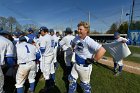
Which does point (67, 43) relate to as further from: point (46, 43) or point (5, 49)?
point (5, 49)

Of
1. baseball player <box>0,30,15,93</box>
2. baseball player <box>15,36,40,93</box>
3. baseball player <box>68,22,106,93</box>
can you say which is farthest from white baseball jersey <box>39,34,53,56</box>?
baseball player <box>0,30,15,93</box>

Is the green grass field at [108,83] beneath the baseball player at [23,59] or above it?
beneath

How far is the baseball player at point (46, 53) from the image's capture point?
6.87 m

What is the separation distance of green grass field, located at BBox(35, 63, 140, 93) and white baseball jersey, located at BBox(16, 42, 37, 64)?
1.67 metres

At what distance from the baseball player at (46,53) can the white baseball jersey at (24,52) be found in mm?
1408

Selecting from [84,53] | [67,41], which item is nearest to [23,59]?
[84,53]

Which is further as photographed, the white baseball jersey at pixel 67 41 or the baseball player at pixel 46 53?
the white baseball jersey at pixel 67 41

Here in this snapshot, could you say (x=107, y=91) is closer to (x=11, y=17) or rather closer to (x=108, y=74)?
(x=108, y=74)

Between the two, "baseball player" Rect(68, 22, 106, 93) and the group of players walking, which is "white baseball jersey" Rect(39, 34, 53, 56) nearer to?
the group of players walking

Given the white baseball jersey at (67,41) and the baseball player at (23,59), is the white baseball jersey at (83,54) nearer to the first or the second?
the baseball player at (23,59)

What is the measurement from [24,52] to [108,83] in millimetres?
3604

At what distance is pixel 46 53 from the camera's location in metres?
7.11

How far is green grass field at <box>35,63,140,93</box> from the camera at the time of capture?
6.43 m

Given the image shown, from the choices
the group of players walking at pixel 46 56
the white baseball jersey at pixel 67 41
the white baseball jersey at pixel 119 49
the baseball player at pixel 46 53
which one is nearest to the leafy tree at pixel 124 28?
the white baseball jersey at pixel 119 49
